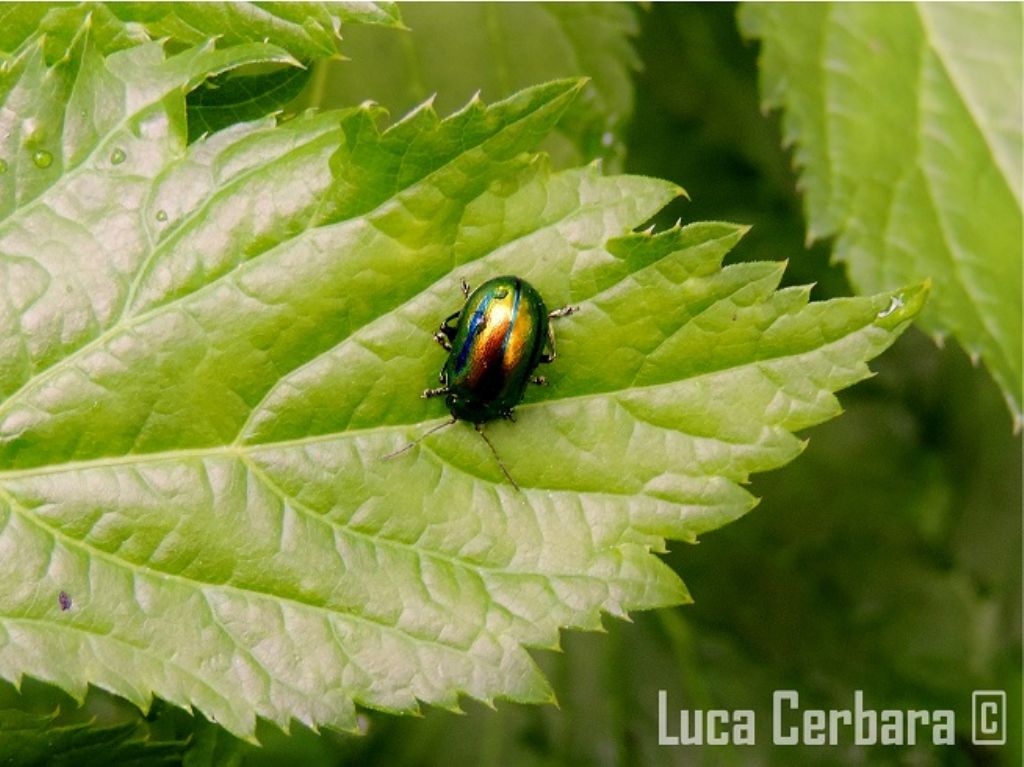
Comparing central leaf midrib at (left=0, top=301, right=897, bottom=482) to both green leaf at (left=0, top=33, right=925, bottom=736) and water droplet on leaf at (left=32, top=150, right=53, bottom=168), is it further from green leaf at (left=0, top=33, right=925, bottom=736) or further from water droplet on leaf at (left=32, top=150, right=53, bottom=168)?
water droplet on leaf at (left=32, top=150, right=53, bottom=168)

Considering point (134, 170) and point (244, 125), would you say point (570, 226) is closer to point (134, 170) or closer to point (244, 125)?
point (244, 125)

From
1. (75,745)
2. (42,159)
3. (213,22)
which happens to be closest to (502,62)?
(213,22)

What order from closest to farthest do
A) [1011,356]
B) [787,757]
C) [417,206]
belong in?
[417,206]
[1011,356]
[787,757]

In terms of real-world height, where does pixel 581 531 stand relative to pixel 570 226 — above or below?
below

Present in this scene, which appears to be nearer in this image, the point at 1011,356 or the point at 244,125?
the point at 244,125

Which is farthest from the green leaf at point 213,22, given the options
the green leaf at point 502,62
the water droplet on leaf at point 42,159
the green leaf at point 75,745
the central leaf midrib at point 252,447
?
the green leaf at point 75,745

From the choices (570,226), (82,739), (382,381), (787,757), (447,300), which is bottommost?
(787,757)

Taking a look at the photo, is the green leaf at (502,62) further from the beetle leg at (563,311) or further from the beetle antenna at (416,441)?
the beetle antenna at (416,441)

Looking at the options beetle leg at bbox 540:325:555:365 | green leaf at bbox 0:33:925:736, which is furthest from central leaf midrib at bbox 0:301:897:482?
beetle leg at bbox 540:325:555:365

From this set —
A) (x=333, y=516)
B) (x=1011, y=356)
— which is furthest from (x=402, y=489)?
(x=1011, y=356)
